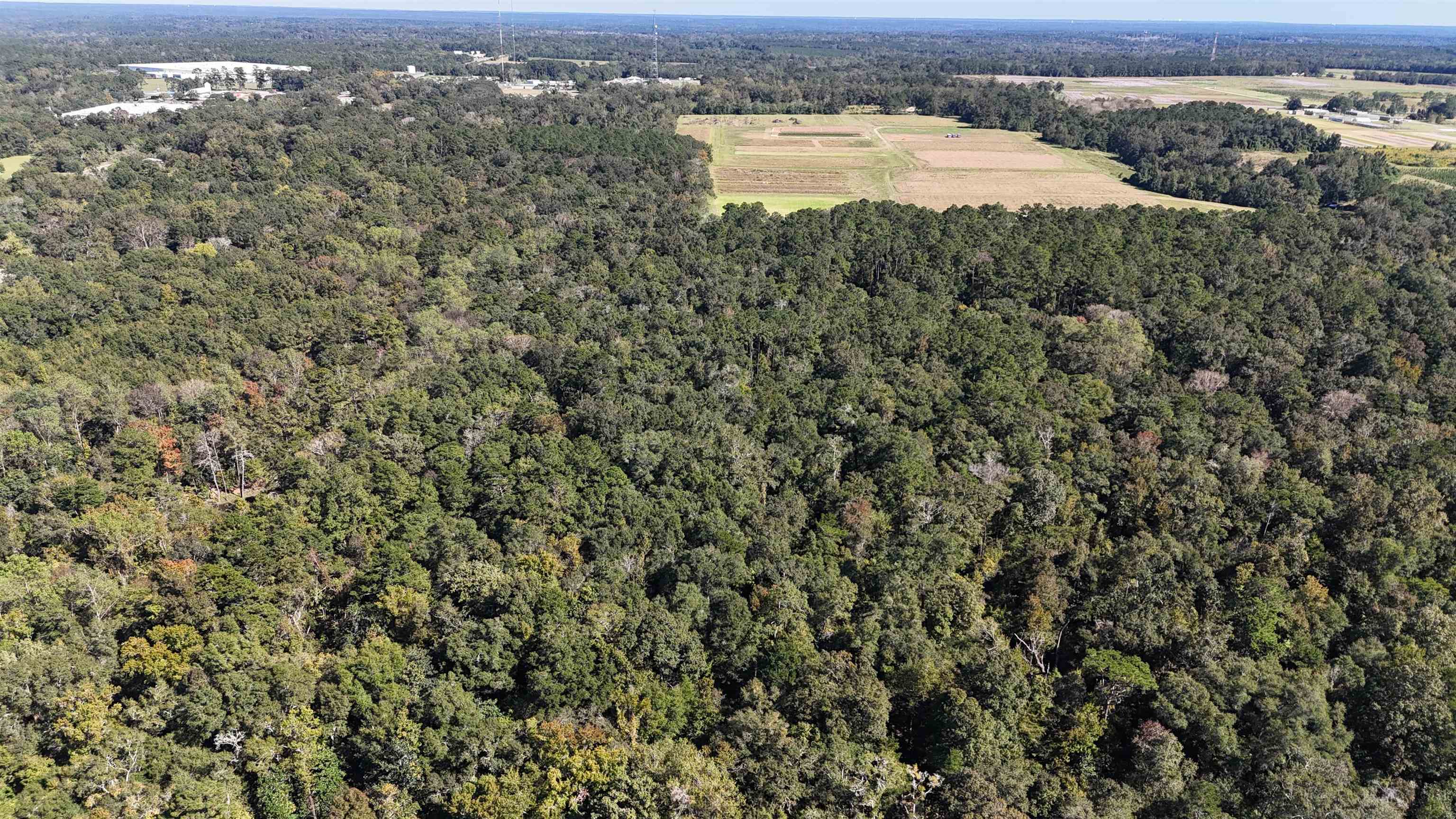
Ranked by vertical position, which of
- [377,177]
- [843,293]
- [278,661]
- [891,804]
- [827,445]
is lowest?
[891,804]

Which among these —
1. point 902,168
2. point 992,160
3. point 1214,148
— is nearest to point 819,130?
point 902,168

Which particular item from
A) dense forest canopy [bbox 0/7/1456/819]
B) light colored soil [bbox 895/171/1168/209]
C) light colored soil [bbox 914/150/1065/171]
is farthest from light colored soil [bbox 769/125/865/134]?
dense forest canopy [bbox 0/7/1456/819]

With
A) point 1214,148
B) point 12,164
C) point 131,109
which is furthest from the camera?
point 131,109

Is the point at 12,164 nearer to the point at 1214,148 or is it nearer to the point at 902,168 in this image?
the point at 902,168

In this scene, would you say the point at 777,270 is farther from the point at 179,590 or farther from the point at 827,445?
the point at 179,590

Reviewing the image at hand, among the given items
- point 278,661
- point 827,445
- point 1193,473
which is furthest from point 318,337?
point 1193,473

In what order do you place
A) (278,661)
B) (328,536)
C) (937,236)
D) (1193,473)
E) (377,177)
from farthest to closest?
1. (377,177)
2. (937,236)
3. (1193,473)
4. (328,536)
5. (278,661)

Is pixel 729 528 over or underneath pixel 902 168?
underneath

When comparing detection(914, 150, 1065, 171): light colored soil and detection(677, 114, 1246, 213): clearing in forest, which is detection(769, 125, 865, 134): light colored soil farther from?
detection(914, 150, 1065, 171): light colored soil
